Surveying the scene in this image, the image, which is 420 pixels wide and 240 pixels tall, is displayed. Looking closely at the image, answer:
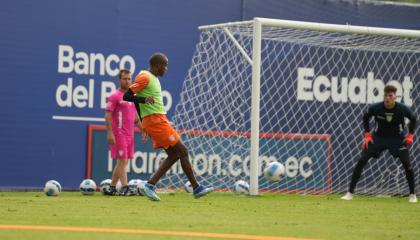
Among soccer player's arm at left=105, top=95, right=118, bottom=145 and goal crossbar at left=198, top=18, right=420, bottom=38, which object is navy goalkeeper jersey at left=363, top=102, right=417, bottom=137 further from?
soccer player's arm at left=105, top=95, right=118, bottom=145

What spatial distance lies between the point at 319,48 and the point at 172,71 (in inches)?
120

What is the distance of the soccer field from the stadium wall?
372cm

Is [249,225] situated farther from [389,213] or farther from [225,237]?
[389,213]

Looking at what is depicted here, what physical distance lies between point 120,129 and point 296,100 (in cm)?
481

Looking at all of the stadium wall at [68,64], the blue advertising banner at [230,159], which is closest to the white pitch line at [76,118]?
the stadium wall at [68,64]

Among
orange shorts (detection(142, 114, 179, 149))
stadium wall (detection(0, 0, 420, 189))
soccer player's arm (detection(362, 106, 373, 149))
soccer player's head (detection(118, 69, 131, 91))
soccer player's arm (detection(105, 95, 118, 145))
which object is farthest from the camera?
stadium wall (detection(0, 0, 420, 189))

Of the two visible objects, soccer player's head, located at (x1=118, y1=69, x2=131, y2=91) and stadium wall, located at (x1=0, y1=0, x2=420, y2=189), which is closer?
soccer player's head, located at (x1=118, y1=69, x2=131, y2=91)

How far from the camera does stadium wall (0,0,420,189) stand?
680 inches

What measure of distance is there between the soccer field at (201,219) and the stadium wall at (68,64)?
3.72 meters

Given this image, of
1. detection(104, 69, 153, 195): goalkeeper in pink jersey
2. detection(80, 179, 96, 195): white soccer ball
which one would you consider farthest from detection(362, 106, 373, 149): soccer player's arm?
detection(80, 179, 96, 195): white soccer ball

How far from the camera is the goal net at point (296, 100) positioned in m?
18.4

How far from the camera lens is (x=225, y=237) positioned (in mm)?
8492

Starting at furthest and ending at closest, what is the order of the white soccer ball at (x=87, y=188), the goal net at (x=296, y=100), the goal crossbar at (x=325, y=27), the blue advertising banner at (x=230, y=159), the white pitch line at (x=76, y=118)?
the goal net at (x=296, y=100), the blue advertising banner at (x=230, y=159), the white pitch line at (x=76, y=118), the goal crossbar at (x=325, y=27), the white soccer ball at (x=87, y=188)

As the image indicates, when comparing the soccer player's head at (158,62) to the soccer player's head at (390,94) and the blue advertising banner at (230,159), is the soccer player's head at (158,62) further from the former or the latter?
the blue advertising banner at (230,159)
